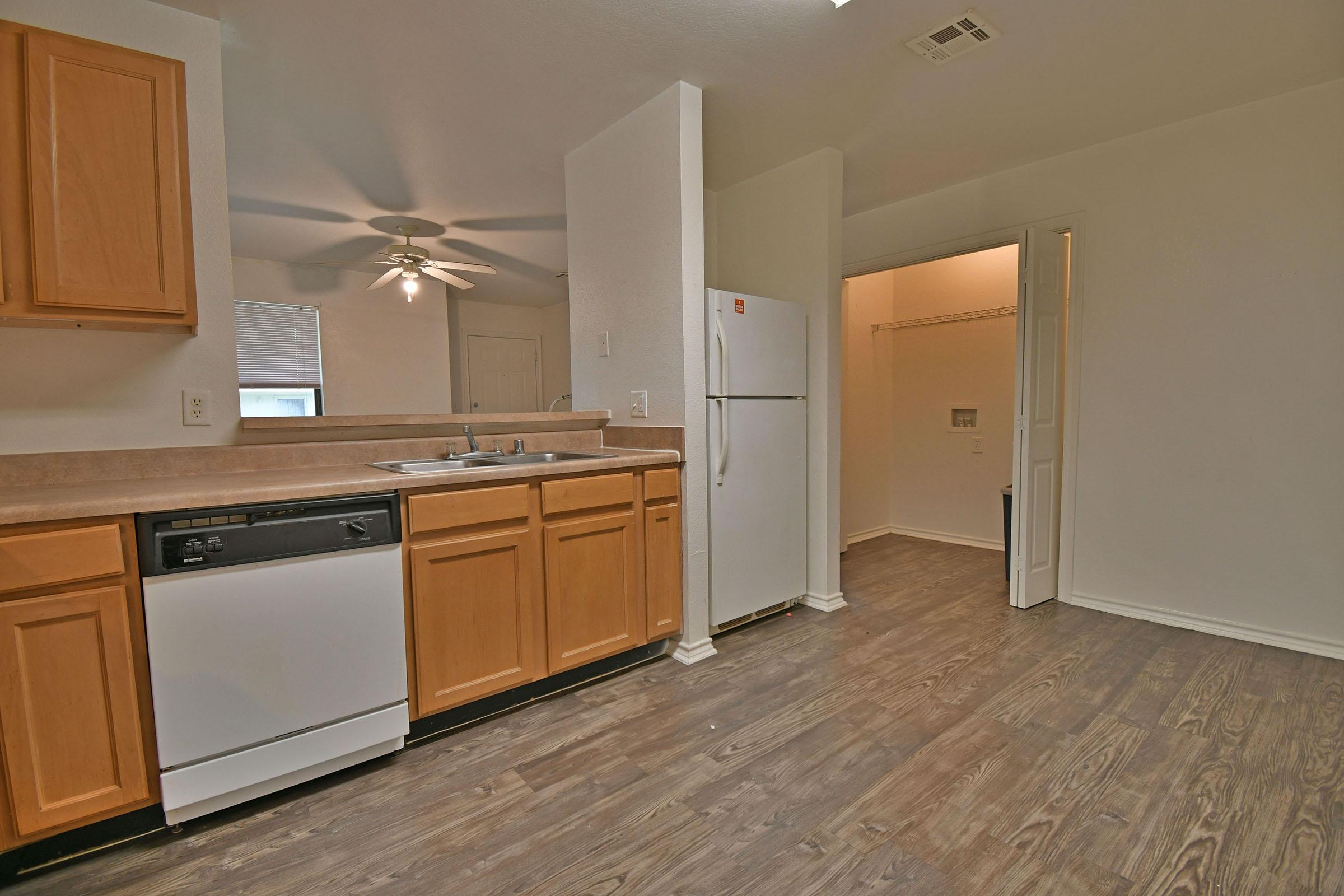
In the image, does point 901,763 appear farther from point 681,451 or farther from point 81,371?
point 81,371

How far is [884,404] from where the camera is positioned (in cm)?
500

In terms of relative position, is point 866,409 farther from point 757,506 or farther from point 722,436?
point 722,436

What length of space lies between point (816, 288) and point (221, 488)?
2.72m

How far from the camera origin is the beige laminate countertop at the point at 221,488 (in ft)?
4.39

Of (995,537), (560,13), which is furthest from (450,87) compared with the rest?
(995,537)

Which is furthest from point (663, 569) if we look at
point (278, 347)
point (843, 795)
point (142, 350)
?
point (278, 347)

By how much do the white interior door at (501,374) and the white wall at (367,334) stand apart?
54cm

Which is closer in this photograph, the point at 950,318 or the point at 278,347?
the point at 950,318

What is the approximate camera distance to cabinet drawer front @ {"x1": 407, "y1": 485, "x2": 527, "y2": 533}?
1.81m

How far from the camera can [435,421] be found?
94.8 inches

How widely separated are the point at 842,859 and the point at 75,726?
1.86 meters

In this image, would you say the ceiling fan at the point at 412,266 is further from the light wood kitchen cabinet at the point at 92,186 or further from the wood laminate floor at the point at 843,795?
Answer: the wood laminate floor at the point at 843,795

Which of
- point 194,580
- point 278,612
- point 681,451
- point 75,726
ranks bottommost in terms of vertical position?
point 75,726

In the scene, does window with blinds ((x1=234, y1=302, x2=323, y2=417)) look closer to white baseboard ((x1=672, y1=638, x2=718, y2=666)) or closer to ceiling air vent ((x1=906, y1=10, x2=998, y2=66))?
white baseboard ((x1=672, y1=638, x2=718, y2=666))
